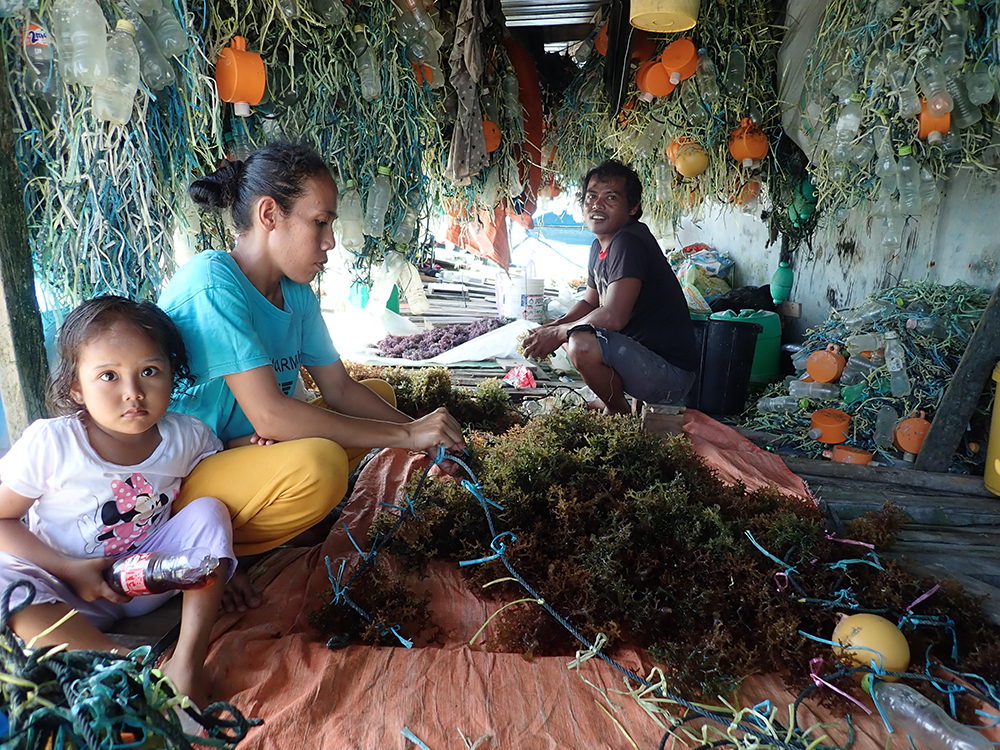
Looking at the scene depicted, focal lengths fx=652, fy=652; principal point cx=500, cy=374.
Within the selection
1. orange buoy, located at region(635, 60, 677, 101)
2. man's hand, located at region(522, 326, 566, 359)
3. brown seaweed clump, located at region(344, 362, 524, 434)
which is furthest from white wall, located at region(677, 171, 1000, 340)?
brown seaweed clump, located at region(344, 362, 524, 434)

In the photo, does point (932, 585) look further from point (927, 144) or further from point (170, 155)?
point (170, 155)

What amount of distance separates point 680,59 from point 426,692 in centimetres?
401

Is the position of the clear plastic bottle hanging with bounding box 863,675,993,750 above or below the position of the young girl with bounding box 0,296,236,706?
below

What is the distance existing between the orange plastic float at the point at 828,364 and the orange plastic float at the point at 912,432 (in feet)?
2.26

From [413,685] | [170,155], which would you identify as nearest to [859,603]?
[413,685]

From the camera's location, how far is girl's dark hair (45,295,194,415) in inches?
64.2

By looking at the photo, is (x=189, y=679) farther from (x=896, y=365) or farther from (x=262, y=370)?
(x=896, y=365)

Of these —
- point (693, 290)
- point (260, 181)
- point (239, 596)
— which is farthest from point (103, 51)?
point (693, 290)

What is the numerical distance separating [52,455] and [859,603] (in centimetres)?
216

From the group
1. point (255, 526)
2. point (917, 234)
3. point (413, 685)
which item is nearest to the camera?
point (413, 685)

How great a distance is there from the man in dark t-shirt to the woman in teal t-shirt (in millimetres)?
1609

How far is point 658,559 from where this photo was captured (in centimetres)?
191

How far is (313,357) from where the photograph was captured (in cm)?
246

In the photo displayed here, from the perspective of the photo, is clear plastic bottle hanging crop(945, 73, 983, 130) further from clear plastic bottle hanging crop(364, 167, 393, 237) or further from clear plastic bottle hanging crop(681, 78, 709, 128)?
clear plastic bottle hanging crop(364, 167, 393, 237)
